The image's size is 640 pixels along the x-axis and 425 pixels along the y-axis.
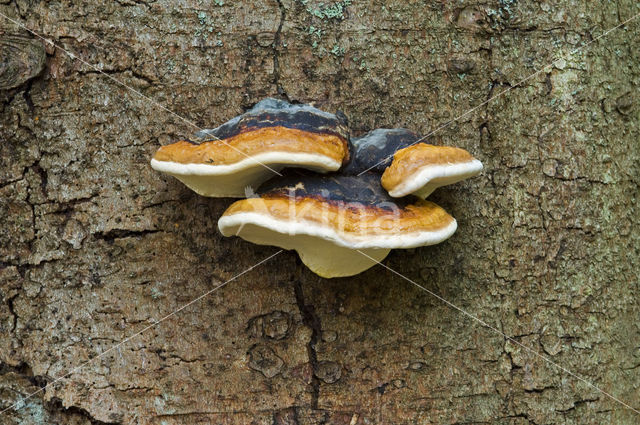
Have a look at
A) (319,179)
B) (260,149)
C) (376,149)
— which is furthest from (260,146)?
(376,149)

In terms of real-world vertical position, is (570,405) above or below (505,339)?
below

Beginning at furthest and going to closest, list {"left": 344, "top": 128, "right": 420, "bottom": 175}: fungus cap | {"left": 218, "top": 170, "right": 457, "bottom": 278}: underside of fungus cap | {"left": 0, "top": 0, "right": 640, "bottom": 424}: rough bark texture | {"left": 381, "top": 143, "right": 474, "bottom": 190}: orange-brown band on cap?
1. {"left": 0, "top": 0, "right": 640, "bottom": 424}: rough bark texture
2. {"left": 344, "top": 128, "right": 420, "bottom": 175}: fungus cap
3. {"left": 381, "top": 143, "right": 474, "bottom": 190}: orange-brown band on cap
4. {"left": 218, "top": 170, "right": 457, "bottom": 278}: underside of fungus cap

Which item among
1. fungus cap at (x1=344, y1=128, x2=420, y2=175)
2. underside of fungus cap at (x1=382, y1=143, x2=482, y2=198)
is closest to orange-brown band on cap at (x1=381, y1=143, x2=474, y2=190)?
underside of fungus cap at (x1=382, y1=143, x2=482, y2=198)

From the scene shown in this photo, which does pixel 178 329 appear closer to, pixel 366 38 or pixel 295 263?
pixel 295 263

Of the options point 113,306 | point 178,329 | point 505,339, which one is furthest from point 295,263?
point 505,339

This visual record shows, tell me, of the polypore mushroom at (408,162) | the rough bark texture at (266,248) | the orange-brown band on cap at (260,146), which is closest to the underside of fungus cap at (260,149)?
the orange-brown band on cap at (260,146)

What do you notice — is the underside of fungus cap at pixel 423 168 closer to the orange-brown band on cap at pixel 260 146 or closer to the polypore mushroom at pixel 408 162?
the polypore mushroom at pixel 408 162

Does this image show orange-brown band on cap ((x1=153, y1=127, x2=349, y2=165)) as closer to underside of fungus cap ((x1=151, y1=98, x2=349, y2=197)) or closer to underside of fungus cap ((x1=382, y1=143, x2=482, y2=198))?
underside of fungus cap ((x1=151, y1=98, x2=349, y2=197))
